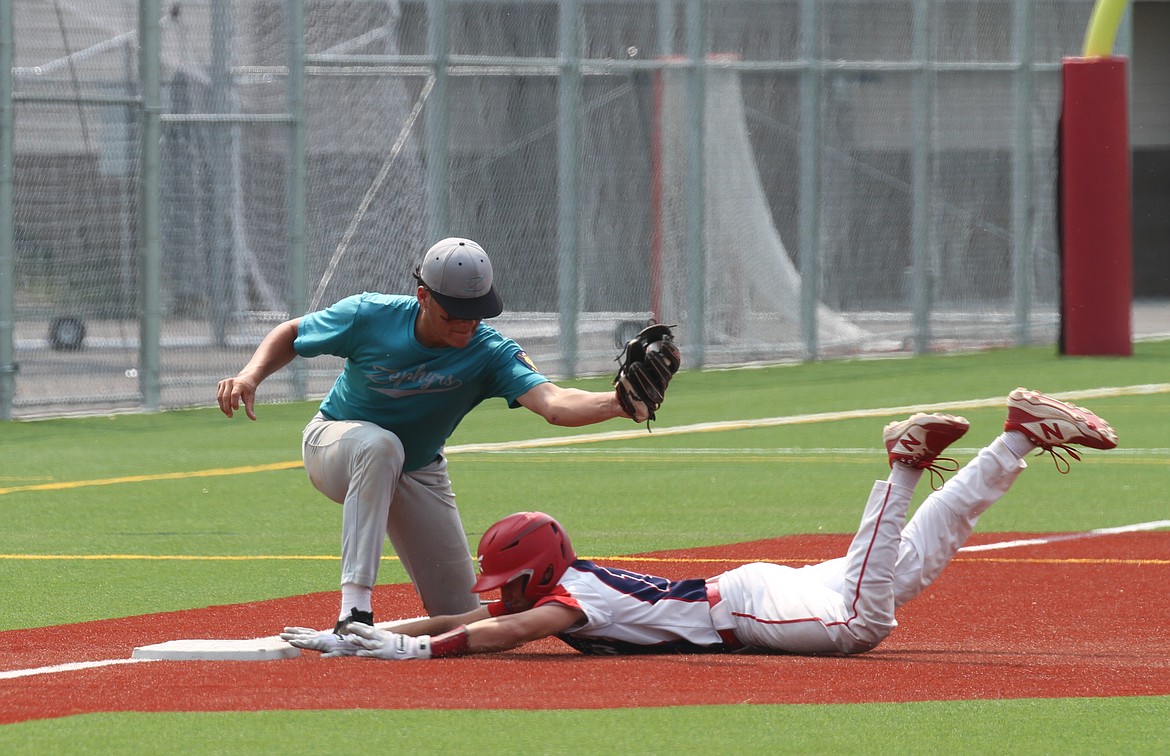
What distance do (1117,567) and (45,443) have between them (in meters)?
9.25

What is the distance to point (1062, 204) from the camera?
23688mm

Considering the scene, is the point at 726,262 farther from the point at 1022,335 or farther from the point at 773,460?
the point at 773,460

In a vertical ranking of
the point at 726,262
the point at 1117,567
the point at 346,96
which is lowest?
the point at 1117,567

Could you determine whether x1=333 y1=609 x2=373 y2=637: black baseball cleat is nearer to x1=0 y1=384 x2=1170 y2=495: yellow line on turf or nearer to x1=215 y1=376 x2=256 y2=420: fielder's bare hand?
x1=215 y1=376 x2=256 y2=420: fielder's bare hand

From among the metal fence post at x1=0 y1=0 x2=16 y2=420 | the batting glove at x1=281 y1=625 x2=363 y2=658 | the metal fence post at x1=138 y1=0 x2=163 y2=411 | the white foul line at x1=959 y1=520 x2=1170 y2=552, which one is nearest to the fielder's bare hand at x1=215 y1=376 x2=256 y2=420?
the batting glove at x1=281 y1=625 x2=363 y2=658

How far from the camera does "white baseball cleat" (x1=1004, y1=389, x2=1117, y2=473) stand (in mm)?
7320

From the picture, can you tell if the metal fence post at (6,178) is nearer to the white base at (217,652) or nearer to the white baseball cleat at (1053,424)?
the white base at (217,652)

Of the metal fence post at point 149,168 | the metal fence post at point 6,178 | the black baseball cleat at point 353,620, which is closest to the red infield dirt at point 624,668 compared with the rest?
the black baseball cleat at point 353,620

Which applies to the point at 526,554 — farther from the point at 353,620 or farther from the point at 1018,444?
the point at 1018,444

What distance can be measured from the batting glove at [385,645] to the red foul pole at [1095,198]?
17534mm

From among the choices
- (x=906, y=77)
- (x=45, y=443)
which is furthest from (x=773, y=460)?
(x=906, y=77)

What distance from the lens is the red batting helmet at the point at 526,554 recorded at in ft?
23.4

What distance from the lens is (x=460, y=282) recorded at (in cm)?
730

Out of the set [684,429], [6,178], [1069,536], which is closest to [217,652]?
[1069,536]
